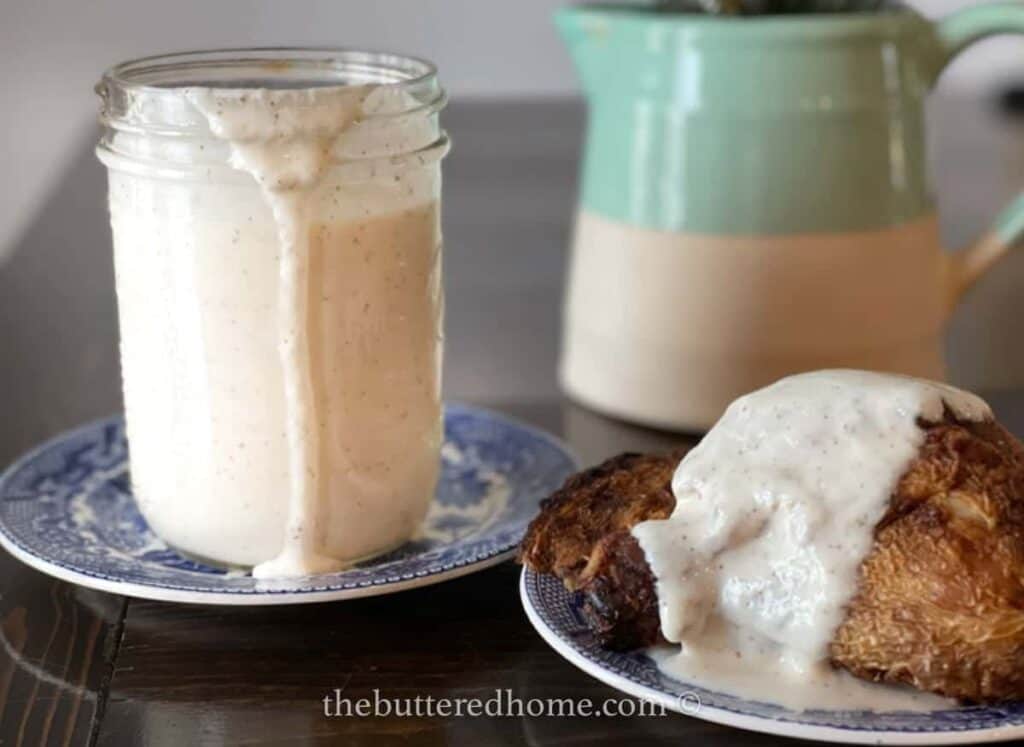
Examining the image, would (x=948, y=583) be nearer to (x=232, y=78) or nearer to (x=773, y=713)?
(x=773, y=713)

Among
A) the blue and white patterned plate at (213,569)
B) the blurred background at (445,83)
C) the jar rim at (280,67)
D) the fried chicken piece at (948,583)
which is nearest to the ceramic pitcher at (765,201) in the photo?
the blue and white patterned plate at (213,569)

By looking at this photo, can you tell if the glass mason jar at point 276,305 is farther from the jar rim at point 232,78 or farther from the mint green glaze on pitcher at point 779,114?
the mint green glaze on pitcher at point 779,114

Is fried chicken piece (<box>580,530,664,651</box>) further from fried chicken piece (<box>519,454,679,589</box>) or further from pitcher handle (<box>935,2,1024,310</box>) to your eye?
pitcher handle (<box>935,2,1024,310</box>)

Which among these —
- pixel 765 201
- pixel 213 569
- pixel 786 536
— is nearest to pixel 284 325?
pixel 213 569

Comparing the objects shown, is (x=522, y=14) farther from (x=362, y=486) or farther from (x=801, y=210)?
(x=362, y=486)

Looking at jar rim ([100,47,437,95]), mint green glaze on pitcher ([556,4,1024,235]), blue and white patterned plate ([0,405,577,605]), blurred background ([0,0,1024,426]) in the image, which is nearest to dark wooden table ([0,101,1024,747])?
blue and white patterned plate ([0,405,577,605])
